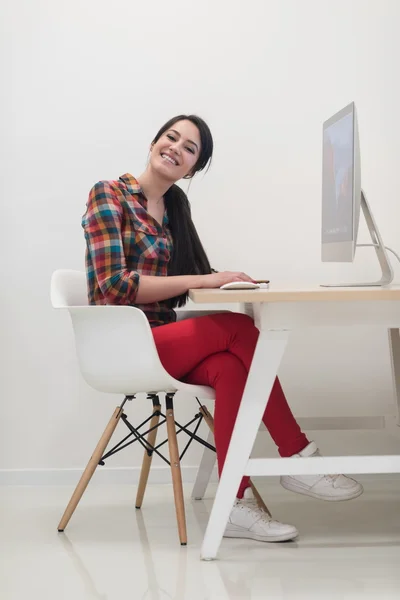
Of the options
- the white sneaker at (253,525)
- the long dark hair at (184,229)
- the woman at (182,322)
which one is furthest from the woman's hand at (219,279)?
the white sneaker at (253,525)

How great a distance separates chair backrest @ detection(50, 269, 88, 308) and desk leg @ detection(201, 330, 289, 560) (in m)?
0.59

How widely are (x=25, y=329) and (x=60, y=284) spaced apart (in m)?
0.74

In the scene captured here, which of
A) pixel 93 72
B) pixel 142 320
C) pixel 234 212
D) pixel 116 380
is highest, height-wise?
pixel 93 72

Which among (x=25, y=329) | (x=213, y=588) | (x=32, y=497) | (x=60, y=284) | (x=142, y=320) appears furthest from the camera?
(x=25, y=329)

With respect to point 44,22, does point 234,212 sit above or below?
below

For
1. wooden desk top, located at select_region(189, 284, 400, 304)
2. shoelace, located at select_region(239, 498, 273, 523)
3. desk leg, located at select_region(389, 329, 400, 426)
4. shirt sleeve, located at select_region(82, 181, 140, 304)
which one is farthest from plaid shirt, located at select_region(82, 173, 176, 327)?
desk leg, located at select_region(389, 329, 400, 426)

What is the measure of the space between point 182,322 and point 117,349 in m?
0.21

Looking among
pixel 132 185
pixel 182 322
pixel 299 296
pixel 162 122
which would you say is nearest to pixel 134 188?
pixel 132 185

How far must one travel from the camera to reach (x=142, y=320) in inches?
90.7

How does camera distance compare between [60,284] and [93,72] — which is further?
[93,72]

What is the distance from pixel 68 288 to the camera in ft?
8.62

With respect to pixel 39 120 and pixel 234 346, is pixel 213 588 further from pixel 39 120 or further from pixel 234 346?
pixel 39 120

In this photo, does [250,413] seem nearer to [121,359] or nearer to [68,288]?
[121,359]

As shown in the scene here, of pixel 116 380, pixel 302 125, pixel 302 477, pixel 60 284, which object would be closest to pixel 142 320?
pixel 116 380
